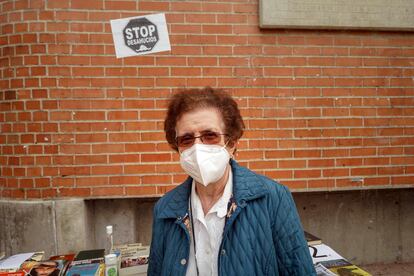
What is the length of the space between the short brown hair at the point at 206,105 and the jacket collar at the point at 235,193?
0.67ft

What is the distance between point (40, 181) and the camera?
278cm

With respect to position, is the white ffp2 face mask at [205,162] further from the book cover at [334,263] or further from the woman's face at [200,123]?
the book cover at [334,263]

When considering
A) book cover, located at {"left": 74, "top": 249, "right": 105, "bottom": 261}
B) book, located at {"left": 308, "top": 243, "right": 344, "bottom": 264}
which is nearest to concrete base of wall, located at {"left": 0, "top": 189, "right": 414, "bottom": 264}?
book cover, located at {"left": 74, "top": 249, "right": 105, "bottom": 261}

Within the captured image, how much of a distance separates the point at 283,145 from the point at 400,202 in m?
1.71

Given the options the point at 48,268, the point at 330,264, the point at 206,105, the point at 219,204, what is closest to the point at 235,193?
Result: the point at 219,204

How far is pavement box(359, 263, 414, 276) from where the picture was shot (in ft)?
10.6

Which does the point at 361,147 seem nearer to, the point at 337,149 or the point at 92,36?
the point at 337,149

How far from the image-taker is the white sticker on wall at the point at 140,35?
280 cm

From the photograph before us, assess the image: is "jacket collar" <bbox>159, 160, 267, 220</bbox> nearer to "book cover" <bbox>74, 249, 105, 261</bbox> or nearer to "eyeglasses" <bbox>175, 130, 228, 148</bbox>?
"eyeglasses" <bbox>175, 130, 228, 148</bbox>

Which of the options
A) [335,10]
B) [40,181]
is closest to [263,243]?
[40,181]

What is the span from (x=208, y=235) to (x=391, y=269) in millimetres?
2945

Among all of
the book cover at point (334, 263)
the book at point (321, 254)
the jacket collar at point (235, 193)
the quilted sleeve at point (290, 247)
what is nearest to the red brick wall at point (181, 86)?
the book at point (321, 254)

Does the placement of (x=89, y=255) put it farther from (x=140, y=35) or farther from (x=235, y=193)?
(x=140, y=35)

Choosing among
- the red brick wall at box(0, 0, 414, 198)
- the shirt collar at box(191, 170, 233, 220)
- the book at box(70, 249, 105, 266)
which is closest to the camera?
the shirt collar at box(191, 170, 233, 220)
